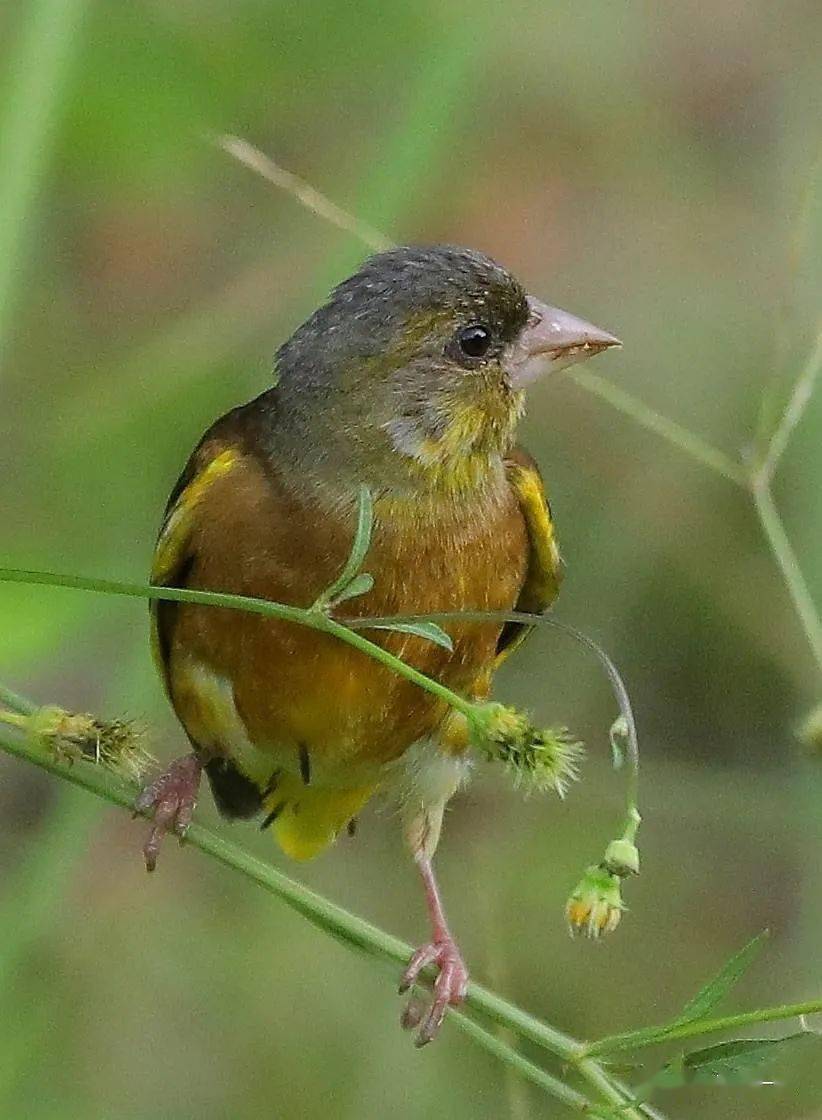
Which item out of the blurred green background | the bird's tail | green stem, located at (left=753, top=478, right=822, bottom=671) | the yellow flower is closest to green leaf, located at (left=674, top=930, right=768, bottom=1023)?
the yellow flower

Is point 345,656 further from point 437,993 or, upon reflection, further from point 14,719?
point 14,719

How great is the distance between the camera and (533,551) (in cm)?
292

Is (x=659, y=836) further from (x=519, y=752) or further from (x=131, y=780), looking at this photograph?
(x=519, y=752)

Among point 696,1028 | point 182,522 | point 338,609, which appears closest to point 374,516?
point 338,609

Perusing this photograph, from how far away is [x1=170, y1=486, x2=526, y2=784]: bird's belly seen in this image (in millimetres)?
2613

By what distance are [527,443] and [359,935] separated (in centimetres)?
231

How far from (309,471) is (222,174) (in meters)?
→ 2.08

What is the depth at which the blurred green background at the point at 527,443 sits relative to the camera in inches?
133

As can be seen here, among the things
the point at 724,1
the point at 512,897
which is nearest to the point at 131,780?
the point at 512,897

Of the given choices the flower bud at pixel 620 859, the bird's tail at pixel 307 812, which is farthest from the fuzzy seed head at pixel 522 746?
the bird's tail at pixel 307 812

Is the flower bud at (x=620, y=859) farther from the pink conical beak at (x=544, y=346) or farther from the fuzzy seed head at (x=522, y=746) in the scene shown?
the pink conical beak at (x=544, y=346)

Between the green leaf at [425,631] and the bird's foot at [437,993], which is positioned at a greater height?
the green leaf at [425,631]

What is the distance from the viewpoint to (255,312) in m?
3.92

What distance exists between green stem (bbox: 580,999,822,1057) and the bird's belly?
904 millimetres
